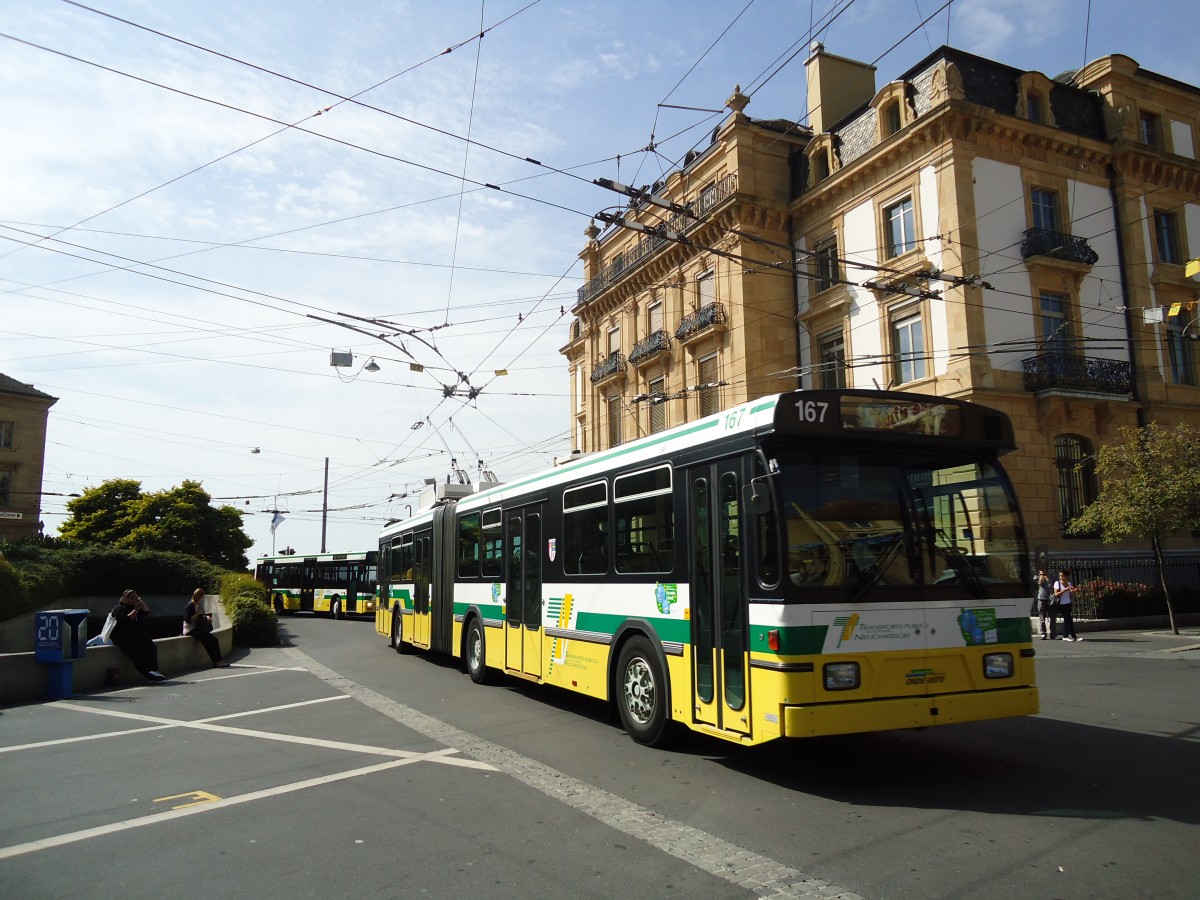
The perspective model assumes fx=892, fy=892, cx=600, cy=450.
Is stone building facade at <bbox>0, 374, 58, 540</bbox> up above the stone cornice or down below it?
below

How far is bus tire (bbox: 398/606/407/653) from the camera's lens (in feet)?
63.3

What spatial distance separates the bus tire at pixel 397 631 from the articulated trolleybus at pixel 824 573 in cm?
1121

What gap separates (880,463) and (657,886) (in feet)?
12.5

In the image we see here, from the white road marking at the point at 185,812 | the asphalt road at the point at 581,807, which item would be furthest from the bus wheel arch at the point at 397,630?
the white road marking at the point at 185,812

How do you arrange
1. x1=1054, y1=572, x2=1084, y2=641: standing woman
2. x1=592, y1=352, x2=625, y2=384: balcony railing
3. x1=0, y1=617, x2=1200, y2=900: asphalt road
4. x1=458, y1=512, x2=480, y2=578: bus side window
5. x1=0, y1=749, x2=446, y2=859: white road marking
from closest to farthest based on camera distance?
1. x1=0, y1=617, x2=1200, y2=900: asphalt road
2. x1=0, y1=749, x2=446, y2=859: white road marking
3. x1=458, y1=512, x2=480, y2=578: bus side window
4. x1=1054, y1=572, x2=1084, y2=641: standing woman
5. x1=592, y1=352, x2=625, y2=384: balcony railing

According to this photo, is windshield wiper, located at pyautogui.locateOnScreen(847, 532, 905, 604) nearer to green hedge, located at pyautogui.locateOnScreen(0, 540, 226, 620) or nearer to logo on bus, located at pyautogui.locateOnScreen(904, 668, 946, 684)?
logo on bus, located at pyautogui.locateOnScreen(904, 668, 946, 684)

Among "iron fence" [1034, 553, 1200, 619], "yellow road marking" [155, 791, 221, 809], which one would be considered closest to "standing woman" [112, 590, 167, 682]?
"yellow road marking" [155, 791, 221, 809]

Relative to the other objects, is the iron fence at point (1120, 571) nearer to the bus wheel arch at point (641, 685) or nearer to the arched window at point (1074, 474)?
the arched window at point (1074, 474)

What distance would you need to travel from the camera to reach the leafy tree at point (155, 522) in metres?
45.1

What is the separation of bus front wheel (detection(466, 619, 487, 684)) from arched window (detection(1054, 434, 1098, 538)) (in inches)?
773

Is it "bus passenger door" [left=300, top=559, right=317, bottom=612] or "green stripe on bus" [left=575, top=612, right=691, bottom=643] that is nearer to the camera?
"green stripe on bus" [left=575, top=612, right=691, bottom=643]

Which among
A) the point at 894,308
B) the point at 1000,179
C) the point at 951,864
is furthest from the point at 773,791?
the point at 1000,179

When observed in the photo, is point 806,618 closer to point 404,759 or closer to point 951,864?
point 951,864

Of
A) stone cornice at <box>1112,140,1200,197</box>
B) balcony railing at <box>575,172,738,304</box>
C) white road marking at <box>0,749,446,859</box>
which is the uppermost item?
balcony railing at <box>575,172,738,304</box>
